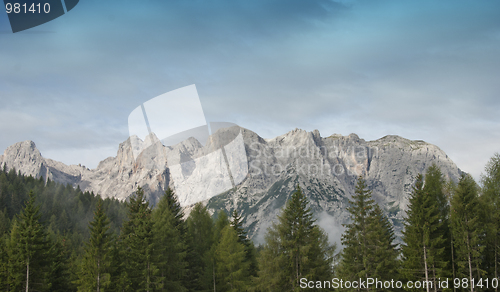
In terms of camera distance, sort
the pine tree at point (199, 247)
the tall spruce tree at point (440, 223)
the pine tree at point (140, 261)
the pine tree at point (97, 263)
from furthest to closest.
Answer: the pine tree at point (199, 247) < the pine tree at point (140, 261) < the pine tree at point (97, 263) < the tall spruce tree at point (440, 223)

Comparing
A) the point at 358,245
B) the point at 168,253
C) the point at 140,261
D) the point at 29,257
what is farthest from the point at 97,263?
the point at 358,245

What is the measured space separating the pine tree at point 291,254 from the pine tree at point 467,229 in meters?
12.7

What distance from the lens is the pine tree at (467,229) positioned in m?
33.8

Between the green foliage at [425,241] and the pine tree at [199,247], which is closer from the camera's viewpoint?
the green foliage at [425,241]

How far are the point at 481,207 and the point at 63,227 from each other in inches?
3995

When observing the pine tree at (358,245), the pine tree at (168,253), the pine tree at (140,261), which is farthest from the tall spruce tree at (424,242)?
the pine tree at (140,261)

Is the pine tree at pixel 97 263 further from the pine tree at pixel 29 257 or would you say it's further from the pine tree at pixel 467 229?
the pine tree at pixel 467 229

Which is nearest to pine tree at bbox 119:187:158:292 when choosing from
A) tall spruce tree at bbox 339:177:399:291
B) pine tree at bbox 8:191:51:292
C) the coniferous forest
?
the coniferous forest

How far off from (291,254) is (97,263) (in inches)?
724

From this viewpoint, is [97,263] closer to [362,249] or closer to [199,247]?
[199,247]

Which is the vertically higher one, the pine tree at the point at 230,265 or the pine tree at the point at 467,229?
the pine tree at the point at 467,229

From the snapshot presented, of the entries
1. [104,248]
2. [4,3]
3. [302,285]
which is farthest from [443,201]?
[4,3]

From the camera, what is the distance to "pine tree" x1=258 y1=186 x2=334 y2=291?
33.7 m

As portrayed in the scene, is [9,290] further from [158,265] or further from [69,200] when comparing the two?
[69,200]
